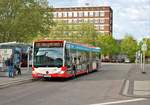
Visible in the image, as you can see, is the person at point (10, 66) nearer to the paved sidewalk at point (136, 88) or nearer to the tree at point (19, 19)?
the paved sidewalk at point (136, 88)

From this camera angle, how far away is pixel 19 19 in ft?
166

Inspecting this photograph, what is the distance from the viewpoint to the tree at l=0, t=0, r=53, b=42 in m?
50.4

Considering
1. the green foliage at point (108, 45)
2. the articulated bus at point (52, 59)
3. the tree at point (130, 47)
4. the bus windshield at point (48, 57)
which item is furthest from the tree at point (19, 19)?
the tree at point (130, 47)

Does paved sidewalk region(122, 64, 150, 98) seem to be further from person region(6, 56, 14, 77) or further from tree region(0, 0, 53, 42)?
tree region(0, 0, 53, 42)

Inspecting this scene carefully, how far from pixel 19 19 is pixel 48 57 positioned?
72.6 ft

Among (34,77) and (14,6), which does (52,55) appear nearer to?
(34,77)

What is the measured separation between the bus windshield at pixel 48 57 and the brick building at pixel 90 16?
139 m

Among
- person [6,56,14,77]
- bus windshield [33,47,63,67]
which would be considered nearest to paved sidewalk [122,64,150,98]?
bus windshield [33,47,63,67]

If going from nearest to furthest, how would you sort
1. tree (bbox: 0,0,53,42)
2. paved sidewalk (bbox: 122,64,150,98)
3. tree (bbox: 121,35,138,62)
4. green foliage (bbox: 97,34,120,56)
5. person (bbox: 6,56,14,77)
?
1. paved sidewalk (bbox: 122,64,150,98)
2. person (bbox: 6,56,14,77)
3. tree (bbox: 0,0,53,42)
4. green foliage (bbox: 97,34,120,56)
5. tree (bbox: 121,35,138,62)

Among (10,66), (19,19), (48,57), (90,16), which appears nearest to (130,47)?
(90,16)

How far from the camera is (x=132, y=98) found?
18.5 metres

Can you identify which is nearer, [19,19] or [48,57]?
[48,57]

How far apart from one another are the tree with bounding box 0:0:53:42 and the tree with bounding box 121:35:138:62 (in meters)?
84.7

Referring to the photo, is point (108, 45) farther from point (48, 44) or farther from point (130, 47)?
point (48, 44)
